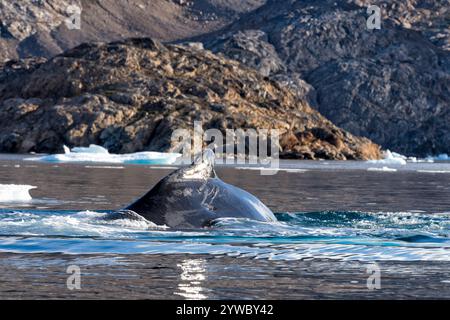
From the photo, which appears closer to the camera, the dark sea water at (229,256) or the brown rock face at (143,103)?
the dark sea water at (229,256)

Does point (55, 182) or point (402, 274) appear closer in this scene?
point (402, 274)

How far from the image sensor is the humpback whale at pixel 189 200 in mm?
21281

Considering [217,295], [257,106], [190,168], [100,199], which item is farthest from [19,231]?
[257,106]

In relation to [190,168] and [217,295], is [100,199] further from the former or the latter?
[217,295]

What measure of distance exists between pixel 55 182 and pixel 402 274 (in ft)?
108

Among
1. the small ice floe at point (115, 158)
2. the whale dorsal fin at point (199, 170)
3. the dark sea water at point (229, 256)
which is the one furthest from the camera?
the small ice floe at point (115, 158)

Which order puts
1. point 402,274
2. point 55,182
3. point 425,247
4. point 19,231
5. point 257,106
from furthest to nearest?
point 257,106 → point 55,182 → point 19,231 → point 425,247 → point 402,274

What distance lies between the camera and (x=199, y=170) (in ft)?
70.8

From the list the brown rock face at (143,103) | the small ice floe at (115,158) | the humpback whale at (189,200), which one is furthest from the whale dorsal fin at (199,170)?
the brown rock face at (143,103)

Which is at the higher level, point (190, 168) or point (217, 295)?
point (190, 168)

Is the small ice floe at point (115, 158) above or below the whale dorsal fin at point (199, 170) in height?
below

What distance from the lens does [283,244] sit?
19.4 m

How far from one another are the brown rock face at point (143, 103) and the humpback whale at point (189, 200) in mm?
124677

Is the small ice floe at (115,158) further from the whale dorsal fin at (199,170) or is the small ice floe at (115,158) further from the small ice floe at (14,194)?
the whale dorsal fin at (199,170)
